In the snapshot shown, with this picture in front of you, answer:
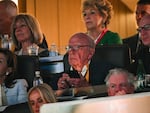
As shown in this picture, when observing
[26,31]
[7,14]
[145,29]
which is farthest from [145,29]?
[7,14]

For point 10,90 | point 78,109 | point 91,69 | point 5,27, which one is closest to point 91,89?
point 91,69

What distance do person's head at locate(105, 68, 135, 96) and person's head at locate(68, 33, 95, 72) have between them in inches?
4.6

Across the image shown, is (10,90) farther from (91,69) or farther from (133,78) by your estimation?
(133,78)

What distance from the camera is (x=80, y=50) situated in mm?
1165

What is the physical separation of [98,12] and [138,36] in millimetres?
179

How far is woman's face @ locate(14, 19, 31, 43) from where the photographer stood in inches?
Result: 49.5

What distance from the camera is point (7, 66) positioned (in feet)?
4.00

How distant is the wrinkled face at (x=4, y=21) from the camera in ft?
4.27

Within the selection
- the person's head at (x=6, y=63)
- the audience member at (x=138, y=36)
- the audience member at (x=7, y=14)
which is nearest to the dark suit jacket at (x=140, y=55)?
the audience member at (x=138, y=36)

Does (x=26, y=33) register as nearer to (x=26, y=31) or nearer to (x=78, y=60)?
(x=26, y=31)

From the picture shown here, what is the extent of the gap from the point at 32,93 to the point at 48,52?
0.62ft

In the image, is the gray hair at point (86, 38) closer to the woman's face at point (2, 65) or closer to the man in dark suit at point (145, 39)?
the man in dark suit at point (145, 39)

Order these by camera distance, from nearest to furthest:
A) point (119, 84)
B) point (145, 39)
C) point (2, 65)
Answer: point (119, 84) → point (145, 39) → point (2, 65)

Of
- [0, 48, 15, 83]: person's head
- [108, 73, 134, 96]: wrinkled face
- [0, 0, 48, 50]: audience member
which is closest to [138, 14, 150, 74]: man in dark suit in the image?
[108, 73, 134, 96]: wrinkled face
